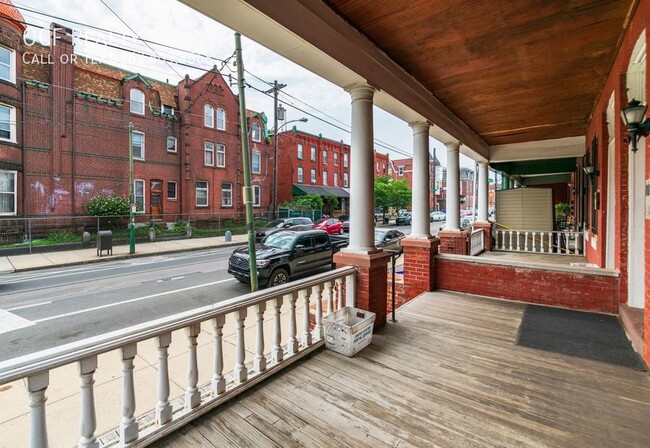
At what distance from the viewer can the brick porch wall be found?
161 inches

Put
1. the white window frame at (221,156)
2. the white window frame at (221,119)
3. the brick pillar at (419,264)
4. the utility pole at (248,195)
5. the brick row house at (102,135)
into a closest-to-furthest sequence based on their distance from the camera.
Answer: the brick pillar at (419,264) < the utility pole at (248,195) < the brick row house at (102,135) < the white window frame at (221,119) < the white window frame at (221,156)

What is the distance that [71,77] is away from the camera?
14047 millimetres

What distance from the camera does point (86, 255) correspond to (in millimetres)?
11320

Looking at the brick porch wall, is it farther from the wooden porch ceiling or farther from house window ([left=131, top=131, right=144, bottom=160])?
house window ([left=131, top=131, right=144, bottom=160])

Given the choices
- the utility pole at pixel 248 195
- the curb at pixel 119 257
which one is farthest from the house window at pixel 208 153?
the utility pole at pixel 248 195

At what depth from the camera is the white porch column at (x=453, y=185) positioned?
6195 millimetres

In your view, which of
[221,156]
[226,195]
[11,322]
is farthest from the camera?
[226,195]

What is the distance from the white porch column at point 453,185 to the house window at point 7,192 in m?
16.3

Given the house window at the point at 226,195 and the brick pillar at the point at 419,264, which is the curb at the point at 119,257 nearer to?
the house window at the point at 226,195

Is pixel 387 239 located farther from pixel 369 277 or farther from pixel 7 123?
pixel 7 123

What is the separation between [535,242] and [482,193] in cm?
217

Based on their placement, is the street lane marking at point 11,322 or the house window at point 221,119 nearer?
the street lane marking at point 11,322

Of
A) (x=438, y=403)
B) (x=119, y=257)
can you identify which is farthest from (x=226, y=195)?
(x=438, y=403)

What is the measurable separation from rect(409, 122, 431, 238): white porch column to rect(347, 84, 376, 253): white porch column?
1540 mm
